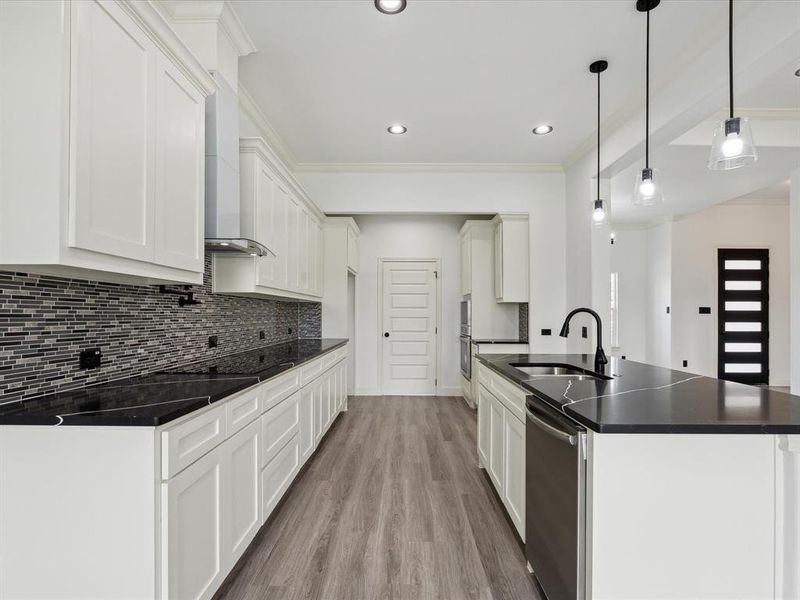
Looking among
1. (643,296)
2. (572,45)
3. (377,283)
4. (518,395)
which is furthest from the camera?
(643,296)

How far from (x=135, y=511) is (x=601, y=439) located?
1451mm

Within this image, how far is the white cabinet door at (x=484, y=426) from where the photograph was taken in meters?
2.71

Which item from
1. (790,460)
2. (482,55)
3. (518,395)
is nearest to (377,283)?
(482,55)

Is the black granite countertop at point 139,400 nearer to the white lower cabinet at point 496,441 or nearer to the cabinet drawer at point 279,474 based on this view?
the cabinet drawer at point 279,474

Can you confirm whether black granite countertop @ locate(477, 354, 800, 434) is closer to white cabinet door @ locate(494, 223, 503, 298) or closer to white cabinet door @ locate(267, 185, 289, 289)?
white cabinet door @ locate(267, 185, 289, 289)

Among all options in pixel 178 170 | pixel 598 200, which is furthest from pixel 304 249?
pixel 598 200

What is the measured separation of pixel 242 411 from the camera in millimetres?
1810

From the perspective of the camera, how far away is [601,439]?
1.22 m

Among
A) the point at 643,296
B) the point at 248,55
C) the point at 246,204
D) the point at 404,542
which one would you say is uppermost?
the point at 248,55

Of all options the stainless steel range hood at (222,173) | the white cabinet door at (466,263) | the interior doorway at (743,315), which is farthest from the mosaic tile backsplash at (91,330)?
the interior doorway at (743,315)

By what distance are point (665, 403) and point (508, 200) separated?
3.42m

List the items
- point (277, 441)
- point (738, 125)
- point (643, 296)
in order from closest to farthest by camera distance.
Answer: point (738, 125) → point (277, 441) → point (643, 296)

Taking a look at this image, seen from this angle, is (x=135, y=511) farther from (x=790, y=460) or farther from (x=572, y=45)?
(x=572, y=45)

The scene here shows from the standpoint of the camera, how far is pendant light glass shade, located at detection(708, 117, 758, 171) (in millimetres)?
1605
